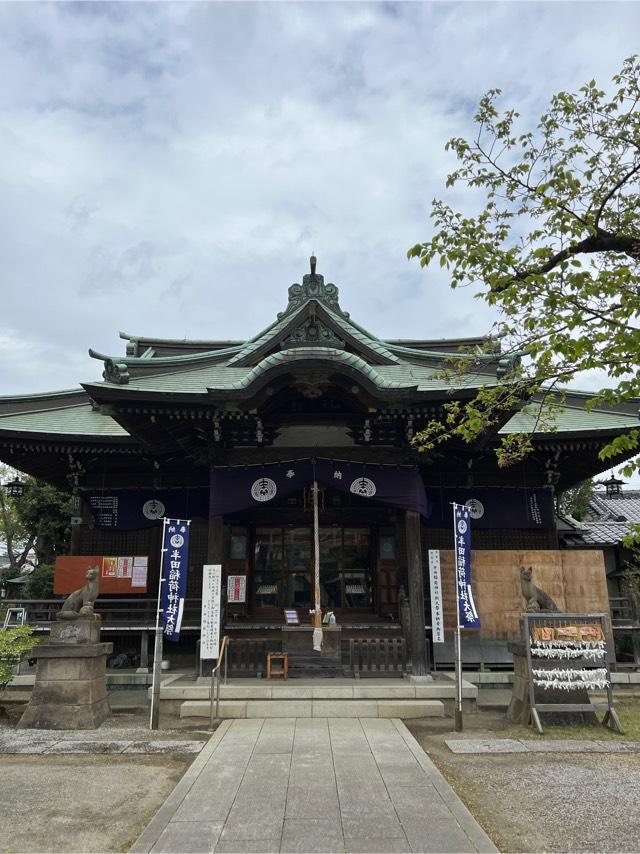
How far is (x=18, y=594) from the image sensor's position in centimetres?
2311

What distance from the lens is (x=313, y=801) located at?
5.34 metres

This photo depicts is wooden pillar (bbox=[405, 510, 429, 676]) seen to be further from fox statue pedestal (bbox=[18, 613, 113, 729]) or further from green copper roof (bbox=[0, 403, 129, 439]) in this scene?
green copper roof (bbox=[0, 403, 129, 439])

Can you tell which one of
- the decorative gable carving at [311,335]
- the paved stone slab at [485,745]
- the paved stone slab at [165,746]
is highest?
the decorative gable carving at [311,335]

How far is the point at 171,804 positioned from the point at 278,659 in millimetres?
5468

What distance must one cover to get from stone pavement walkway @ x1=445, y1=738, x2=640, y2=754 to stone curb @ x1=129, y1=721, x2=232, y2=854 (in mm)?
3086

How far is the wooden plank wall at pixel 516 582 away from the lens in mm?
11781

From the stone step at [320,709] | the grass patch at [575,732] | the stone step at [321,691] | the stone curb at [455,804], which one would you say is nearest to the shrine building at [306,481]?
the stone step at [321,691]

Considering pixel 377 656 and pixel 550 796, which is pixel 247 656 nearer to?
pixel 377 656

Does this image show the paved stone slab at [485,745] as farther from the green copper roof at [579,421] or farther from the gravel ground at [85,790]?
the green copper roof at [579,421]

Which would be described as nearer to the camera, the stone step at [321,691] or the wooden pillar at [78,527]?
the stone step at [321,691]

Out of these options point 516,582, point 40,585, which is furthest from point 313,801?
point 40,585

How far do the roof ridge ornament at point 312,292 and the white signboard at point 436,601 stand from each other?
19.6 feet

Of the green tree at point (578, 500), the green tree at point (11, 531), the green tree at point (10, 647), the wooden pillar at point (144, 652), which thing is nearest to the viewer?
the green tree at point (10, 647)

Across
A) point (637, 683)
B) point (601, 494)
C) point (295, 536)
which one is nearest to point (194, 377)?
point (295, 536)
